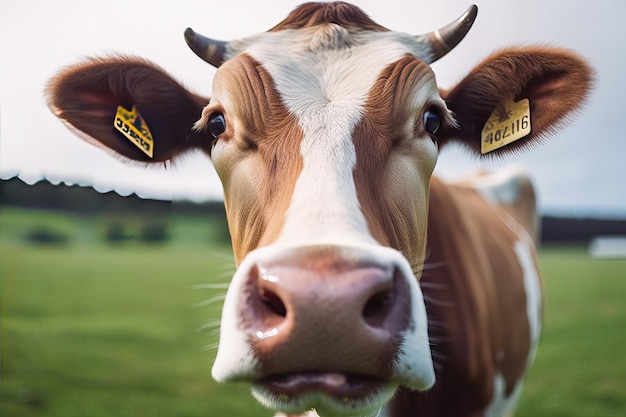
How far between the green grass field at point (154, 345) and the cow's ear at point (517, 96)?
122cm

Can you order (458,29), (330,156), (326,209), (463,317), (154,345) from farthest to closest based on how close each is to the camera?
(154,345) < (463,317) < (458,29) < (330,156) < (326,209)

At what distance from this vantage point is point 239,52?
2203 mm

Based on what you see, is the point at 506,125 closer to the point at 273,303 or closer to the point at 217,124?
the point at 217,124

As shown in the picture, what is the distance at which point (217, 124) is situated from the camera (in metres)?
2.04

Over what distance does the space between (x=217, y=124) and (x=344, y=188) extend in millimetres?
717

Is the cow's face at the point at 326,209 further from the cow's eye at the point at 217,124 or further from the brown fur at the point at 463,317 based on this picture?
the brown fur at the point at 463,317

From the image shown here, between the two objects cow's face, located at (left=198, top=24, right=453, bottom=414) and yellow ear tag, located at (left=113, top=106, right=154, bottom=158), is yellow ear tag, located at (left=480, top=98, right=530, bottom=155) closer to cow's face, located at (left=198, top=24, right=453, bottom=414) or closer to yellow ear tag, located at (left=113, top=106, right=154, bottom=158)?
cow's face, located at (left=198, top=24, right=453, bottom=414)

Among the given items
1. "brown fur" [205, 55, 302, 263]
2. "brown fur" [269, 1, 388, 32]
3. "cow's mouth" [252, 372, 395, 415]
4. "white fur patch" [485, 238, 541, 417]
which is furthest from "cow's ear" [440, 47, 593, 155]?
"white fur patch" [485, 238, 541, 417]

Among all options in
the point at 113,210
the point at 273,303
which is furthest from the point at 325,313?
the point at 113,210

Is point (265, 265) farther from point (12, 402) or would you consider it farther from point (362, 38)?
point (12, 402)

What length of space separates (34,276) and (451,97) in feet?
56.3

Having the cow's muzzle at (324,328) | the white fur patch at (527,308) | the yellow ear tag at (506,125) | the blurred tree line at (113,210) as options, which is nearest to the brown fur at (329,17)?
the yellow ear tag at (506,125)

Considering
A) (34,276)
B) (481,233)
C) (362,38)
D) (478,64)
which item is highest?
(362,38)

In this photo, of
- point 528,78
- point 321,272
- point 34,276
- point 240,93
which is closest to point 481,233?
point 528,78
